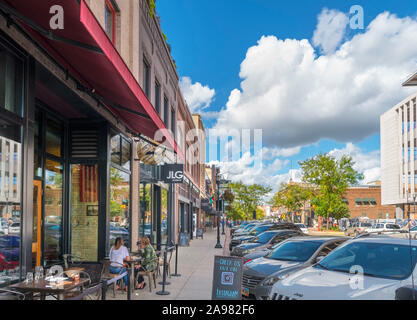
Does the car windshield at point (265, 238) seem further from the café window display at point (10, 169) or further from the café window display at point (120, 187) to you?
the café window display at point (10, 169)

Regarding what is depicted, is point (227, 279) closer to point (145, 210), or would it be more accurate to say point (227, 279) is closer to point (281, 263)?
point (281, 263)

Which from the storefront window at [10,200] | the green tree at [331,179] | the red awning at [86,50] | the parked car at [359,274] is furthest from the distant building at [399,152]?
the storefront window at [10,200]

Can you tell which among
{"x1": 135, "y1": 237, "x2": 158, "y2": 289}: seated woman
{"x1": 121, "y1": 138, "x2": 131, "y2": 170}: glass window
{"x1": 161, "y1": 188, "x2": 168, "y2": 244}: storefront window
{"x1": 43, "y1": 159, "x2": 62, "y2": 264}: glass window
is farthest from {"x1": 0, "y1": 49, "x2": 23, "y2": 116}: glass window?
{"x1": 161, "y1": 188, "x2": 168, "y2": 244}: storefront window

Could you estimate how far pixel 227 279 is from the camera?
6.52 meters

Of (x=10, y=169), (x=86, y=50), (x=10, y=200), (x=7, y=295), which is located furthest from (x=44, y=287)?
(x=86, y=50)

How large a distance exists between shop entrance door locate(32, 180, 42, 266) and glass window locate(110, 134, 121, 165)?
2322mm

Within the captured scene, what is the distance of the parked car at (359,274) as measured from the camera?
504 cm

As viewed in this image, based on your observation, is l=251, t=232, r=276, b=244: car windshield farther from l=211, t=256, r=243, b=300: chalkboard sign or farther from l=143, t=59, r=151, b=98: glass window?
l=211, t=256, r=243, b=300: chalkboard sign

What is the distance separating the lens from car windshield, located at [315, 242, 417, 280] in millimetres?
5539

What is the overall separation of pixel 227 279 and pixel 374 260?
241cm

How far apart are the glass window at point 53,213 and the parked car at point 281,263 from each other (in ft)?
16.2
